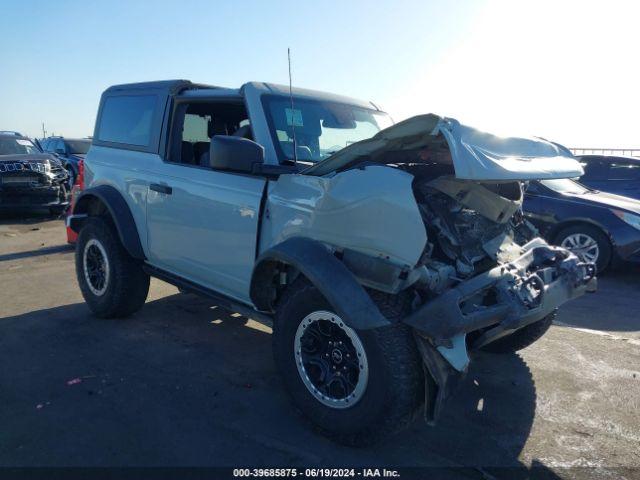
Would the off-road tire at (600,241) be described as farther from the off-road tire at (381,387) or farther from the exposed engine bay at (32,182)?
the exposed engine bay at (32,182)

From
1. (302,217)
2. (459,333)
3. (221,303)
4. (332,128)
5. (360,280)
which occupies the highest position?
(332,128)

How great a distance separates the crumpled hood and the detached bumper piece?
56 cm

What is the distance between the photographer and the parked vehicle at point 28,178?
1041cm

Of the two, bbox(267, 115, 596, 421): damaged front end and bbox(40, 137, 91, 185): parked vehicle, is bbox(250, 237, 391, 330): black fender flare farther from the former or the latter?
bbox(40, 137, 91, 185): parked vehicle

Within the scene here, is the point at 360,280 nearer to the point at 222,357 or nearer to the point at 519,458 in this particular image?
the point at 519,458

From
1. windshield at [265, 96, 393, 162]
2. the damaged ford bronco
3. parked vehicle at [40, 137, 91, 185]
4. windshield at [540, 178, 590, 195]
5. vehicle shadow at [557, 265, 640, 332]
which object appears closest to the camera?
the damaged ford bronco

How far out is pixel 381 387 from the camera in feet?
8.75

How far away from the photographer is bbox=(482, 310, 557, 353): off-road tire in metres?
3.90

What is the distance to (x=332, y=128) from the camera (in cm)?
413

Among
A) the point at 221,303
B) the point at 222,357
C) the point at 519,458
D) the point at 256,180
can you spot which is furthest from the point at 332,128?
the point at 519,458

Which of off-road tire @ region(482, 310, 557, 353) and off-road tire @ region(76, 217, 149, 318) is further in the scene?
off-road tire @ region(76, 217, 149, 318)

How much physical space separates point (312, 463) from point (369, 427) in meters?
0.37

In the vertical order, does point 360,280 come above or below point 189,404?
above

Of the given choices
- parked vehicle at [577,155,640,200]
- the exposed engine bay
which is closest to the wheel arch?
parked vehicle at [577,155,640,200]
